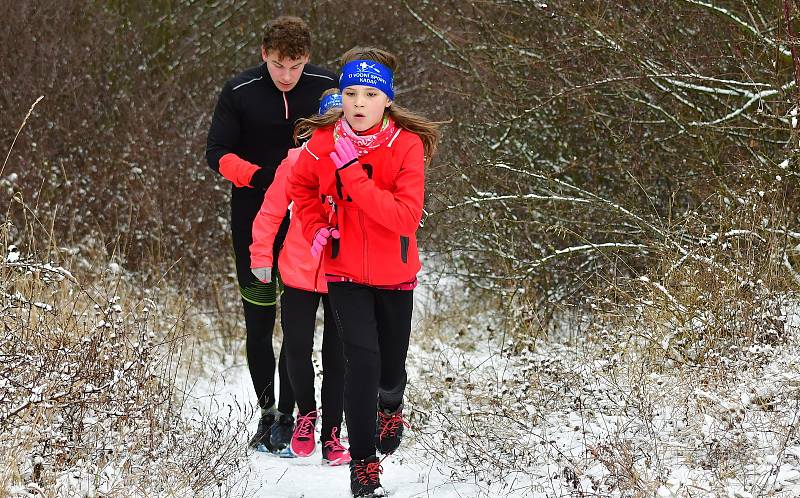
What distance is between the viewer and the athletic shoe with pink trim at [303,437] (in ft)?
14.9

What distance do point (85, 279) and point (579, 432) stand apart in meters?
3.56

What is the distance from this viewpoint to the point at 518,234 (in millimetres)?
7066

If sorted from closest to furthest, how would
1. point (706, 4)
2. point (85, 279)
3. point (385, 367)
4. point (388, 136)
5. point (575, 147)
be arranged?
point (388, 136), point (385, 367), point (706, 4), point (85, 279), point (575, 147)

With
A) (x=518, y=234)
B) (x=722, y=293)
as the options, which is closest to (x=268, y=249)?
(x=722, y=293)

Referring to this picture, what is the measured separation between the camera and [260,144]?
4727 mm

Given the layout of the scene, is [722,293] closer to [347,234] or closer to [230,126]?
[347,234]

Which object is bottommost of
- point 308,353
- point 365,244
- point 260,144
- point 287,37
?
point 308,353

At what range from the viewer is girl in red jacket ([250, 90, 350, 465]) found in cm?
440

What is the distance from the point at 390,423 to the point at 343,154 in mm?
1386

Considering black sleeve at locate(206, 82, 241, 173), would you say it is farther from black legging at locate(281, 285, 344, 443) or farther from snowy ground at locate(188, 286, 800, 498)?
snowy ground at locate(188, 286, 800, 498)

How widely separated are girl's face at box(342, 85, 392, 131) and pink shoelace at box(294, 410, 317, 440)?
4.84ft

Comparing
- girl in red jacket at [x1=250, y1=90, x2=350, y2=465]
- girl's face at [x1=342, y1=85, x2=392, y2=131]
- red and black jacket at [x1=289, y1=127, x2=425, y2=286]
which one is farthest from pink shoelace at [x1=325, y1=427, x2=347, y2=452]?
girl's face at [x1=342, y1=85, x2=392, y2=131]

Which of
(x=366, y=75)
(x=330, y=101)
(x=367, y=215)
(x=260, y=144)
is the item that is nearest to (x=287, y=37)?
(x=330, y=101)

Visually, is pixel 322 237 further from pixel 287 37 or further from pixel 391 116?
pixel 287 37
